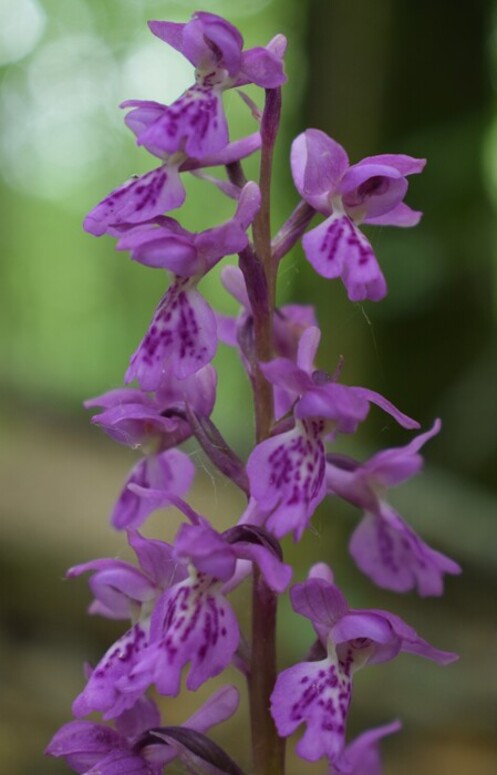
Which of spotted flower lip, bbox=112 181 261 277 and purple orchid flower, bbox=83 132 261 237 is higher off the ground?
purple orchid flower, bbox=83 132 261 237

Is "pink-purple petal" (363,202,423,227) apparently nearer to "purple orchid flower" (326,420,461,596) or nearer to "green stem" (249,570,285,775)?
"purple orchid flower" (326,420,461,596)

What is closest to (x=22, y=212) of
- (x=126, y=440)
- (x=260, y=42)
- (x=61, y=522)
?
(x=260, y=42)

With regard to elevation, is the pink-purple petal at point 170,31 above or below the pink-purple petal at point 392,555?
above

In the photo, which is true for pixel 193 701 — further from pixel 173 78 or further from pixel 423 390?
pixel 173 78

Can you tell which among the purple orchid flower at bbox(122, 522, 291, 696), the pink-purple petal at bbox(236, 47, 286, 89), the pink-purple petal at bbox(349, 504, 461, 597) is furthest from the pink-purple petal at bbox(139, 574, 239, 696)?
the pink-purple petal at bbox(236, 47, 286, 89)

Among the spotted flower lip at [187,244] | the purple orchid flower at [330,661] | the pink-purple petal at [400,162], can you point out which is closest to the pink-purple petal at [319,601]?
the purple orchid flower at [330,661]

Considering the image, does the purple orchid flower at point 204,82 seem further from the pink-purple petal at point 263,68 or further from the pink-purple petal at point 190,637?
the pink-purple petal at point 190,637

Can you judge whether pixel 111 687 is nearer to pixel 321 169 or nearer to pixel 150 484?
pixel 150 484
